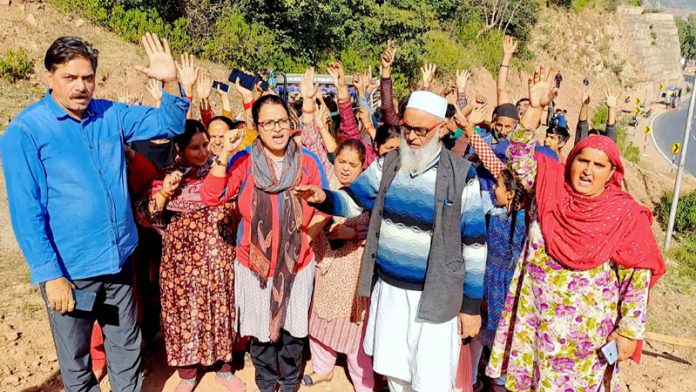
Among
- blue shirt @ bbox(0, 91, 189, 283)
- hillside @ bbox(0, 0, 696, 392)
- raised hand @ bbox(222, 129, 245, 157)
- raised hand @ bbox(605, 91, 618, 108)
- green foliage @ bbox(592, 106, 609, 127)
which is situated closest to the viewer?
blue shirt @ bbox(0, 91, 189, 283)

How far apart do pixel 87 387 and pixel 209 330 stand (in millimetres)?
685

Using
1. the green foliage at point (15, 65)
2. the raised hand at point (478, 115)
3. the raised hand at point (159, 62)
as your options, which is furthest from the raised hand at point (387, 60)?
the green foliage at point (15, 65)

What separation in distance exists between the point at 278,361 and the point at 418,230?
1431 mm

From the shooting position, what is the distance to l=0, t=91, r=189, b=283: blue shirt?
2.03 m

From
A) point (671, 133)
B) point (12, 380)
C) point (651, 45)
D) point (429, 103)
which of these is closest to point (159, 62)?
point (429, 103)

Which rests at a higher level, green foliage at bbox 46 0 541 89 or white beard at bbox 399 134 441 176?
green foliage at bbox 46 0 541 89

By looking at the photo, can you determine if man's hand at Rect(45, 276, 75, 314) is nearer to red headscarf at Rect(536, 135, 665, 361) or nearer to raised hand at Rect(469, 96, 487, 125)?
red headscarf at Rect(536, 135, 665, 361)

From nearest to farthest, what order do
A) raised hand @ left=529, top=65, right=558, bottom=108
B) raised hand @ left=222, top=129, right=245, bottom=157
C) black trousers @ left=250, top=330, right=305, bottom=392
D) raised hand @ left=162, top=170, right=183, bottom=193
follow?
raised hand @ left=529, top=65, right=558, bottom=108 < raised hand @ left=222, top=129, right=245, bottom=157 < raised hand @ left=162, top=170, right=183, bottom=193 < black trousers @ left=250, top=330, right=305, bottom=392

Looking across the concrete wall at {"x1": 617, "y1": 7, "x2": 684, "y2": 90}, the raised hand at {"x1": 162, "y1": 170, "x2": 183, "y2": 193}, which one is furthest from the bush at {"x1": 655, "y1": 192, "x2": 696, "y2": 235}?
the concrete wall at {"x1": 617, "y1": 7, "x2": 684, "y2": 90}

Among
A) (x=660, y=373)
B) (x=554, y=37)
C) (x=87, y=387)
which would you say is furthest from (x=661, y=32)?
(x=87, y=387)

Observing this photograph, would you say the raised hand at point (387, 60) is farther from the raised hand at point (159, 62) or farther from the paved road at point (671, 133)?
the paved road at point (671, 133)

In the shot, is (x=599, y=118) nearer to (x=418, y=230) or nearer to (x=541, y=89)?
(x=541, y=89)

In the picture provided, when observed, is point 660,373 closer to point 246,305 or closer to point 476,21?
point 246,305

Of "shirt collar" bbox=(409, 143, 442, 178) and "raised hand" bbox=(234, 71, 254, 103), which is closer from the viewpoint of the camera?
"shirt collar" bbox=(409, 143, 442, 178)
